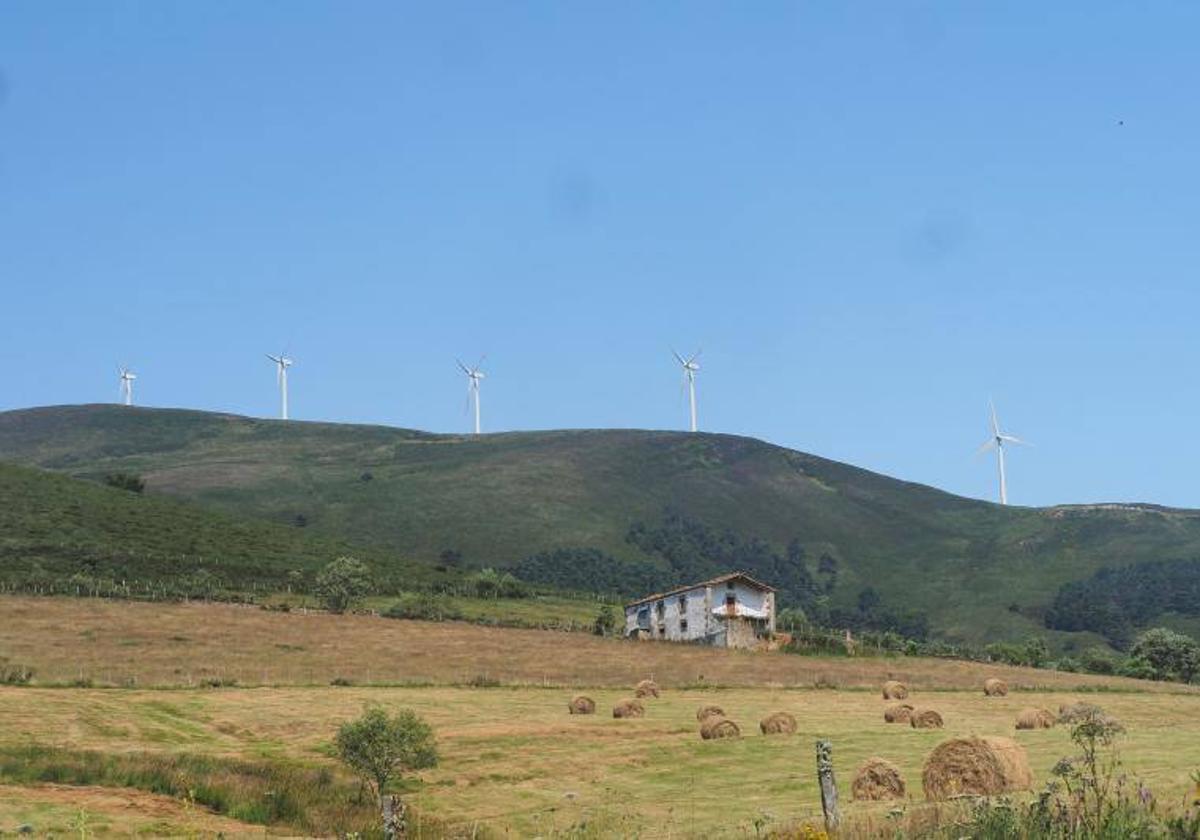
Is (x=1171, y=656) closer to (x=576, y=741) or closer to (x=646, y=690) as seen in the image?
(x=646, y=690)

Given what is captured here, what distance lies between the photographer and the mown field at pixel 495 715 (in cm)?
3206

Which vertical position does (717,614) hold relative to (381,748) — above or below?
above

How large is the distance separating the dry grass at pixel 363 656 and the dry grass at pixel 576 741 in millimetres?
6429

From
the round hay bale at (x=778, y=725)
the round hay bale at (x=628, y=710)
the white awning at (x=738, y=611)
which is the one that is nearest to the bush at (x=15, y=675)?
the round hay bale at (x=628, y=710)

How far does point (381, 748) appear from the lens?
37938 mm

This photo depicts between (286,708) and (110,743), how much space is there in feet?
39.1

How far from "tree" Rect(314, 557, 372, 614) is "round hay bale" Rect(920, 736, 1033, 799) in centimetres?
7627

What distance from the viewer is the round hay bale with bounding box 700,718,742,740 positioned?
49.9m

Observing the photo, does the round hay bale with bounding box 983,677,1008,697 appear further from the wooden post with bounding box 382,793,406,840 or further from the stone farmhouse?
the wooden post with bounding box 382,793,406,840

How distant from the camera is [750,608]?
391 ft

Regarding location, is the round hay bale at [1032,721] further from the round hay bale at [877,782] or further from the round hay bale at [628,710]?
the round hay bale at [877,782]

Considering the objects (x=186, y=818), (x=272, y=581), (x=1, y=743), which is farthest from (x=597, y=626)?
(x=186, y=818)

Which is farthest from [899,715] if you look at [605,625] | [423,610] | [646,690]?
[605,625]

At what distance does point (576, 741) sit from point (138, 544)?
88.5m
